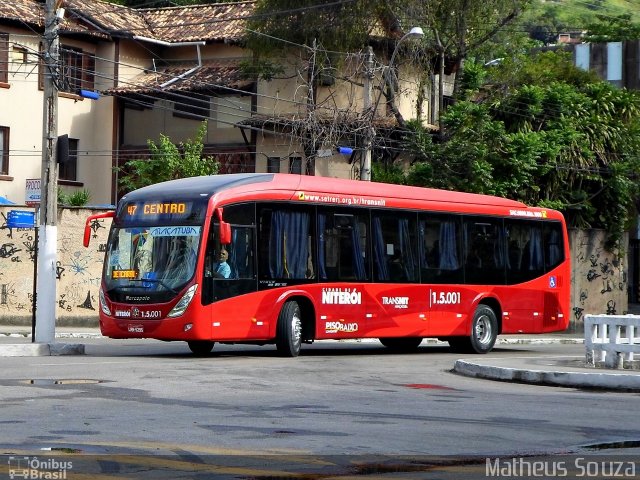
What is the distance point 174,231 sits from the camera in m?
21.1

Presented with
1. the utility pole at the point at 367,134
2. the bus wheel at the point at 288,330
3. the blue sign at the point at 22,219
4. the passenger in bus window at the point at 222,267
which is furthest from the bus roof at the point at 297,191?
the blue sign at the point at 22,219

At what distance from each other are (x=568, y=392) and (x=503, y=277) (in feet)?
35.0

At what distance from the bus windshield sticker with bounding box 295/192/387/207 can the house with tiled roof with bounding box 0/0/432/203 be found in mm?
15131

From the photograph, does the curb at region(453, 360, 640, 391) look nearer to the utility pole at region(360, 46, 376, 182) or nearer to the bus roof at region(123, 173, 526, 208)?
the bus roof at region(123, 173, 526, 208)

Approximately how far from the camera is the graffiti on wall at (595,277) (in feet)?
133

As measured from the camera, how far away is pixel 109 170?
47312mm

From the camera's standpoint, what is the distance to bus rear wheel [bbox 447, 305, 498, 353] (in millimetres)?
26297

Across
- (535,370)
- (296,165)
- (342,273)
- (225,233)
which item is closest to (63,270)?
(342,273)

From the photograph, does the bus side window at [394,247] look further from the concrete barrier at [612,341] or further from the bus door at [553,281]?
the concrete barrier at [612,341]

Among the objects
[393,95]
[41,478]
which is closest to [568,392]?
[41,478]

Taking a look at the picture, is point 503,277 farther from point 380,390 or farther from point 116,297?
point 380,390

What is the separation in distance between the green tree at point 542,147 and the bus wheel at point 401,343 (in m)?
11.8

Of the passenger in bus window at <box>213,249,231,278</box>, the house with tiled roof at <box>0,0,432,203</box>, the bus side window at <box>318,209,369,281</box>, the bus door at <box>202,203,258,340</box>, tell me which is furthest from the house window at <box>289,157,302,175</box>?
the passenger in bus window at <box>213,249,231,278</box>

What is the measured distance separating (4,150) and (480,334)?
76.1ft
